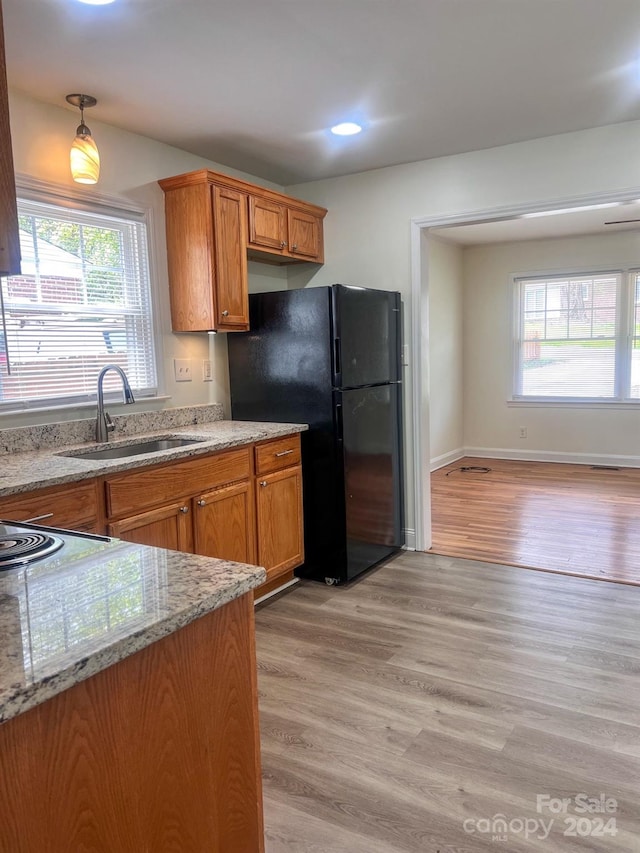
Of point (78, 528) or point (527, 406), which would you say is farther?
point (527, 406)

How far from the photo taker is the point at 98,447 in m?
2.81

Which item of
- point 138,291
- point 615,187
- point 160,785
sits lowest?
point 160,785

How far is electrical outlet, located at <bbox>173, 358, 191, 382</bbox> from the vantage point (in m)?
3.49

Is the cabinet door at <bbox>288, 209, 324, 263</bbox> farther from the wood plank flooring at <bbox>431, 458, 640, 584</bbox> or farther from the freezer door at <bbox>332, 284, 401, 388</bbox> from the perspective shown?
the wood plank flooring at <bbox>431, 458, 640, 584</bbox>

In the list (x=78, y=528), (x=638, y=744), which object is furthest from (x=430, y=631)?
(x=78, y=528)

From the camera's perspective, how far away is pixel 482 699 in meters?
2.33

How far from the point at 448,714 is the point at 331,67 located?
2.51 m

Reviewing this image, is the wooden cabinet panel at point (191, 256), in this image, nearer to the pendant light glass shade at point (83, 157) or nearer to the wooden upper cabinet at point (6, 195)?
the pendant light glass shade at point (83, 157)

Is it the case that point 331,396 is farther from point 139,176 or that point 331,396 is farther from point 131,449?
point 139,176

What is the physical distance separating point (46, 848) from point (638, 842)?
155cm

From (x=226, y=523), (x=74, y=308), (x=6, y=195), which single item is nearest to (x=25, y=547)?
(x=6, y=195)

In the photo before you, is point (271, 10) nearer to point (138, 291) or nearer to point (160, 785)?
point (138, 291)

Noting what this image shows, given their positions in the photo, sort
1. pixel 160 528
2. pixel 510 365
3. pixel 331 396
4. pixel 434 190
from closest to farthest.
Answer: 1. pixel 160 528
2. pixel 331 396
3. pixel 434 190
4. pixel 510 365

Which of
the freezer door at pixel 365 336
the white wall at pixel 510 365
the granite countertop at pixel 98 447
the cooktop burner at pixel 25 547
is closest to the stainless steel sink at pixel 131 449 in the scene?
the granite countertop at pixel 98 447
